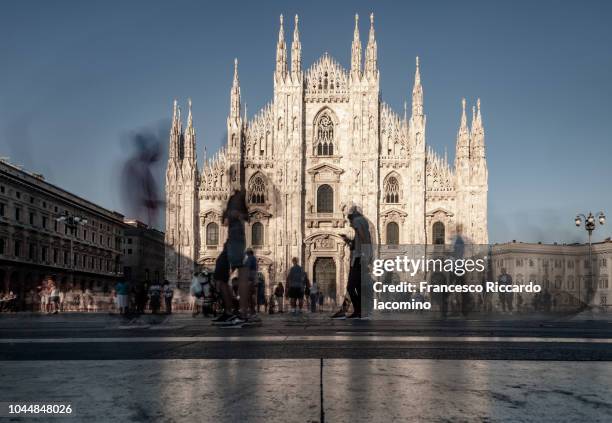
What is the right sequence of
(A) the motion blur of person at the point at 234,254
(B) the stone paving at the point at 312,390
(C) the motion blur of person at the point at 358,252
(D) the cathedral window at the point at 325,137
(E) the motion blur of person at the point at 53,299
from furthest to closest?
1. (D) the cathedral window at the point at 325,137
2. (E) the motion blur of person at the point at 53,299
3. (C) the motion blur of person at the point at 358,252
4. (A) the motion blur of person at the point at 234,254
5. (B) the stone paving at the point at 312,390

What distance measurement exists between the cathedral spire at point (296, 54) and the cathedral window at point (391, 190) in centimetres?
889

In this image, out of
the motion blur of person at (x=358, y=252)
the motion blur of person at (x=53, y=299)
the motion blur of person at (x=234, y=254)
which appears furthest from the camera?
the motion blur of person at (x=53, y=299)

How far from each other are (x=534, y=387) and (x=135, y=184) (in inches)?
257

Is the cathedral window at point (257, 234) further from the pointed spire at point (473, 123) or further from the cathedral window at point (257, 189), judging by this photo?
the pointed spire at point (473, 123)

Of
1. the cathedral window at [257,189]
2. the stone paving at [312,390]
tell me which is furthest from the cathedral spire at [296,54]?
the stone paving at [312,390]

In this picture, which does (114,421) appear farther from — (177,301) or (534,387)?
(177,301)

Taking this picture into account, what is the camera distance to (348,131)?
41000 millimetres

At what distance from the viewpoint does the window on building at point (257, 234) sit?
40344 millimetres

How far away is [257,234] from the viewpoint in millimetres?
40562

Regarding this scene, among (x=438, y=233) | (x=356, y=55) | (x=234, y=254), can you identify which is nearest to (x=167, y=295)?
(x=234, y=254)

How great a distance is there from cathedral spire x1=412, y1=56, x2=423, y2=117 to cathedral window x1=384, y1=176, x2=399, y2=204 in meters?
4.29

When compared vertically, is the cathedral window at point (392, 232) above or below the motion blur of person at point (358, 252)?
above

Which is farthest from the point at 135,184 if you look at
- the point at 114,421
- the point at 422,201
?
the point at 422,201

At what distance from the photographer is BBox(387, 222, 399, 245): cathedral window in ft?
130
